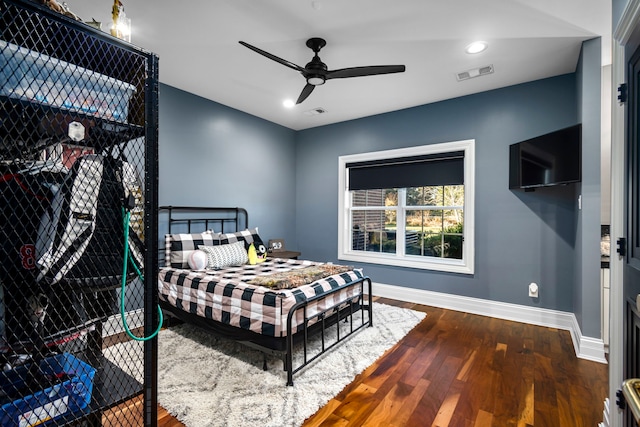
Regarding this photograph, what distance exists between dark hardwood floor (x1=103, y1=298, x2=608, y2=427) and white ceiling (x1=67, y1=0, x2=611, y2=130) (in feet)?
8.64

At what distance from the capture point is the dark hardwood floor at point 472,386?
72.1 inches

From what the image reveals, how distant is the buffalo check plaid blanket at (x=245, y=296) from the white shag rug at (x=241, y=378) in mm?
322

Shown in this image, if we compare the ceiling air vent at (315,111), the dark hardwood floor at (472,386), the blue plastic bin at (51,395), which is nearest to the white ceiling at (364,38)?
the ceiling air vent at (315,111)

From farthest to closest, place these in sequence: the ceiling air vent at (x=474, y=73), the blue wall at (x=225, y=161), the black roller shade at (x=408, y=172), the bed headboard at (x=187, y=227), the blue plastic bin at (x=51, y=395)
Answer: the black roller shade at (x=408, y=172), the blue wall at (x=225, y=161), the bed headboard at (x=187, y=227), the ceiling air vent at (x=474, y=73), the blue plastic bin at (x=51, y=395)

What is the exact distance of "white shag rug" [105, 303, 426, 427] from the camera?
72.0 inches

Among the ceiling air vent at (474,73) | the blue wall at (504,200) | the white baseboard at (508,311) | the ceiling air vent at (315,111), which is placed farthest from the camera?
the ceiling air vent at (315,111)

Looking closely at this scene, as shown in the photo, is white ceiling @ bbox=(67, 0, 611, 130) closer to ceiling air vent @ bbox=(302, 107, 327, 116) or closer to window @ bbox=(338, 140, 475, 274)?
ceiling air vent @ bbox=(302, 107, 327, 116)

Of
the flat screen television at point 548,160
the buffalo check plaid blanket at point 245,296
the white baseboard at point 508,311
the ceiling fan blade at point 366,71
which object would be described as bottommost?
the white baseboard at point 508,311

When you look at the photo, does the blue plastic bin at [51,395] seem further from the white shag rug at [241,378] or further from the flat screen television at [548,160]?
the flat screen television at [548,160]

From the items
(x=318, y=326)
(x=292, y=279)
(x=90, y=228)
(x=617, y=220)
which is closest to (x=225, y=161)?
(x=292, y=279)

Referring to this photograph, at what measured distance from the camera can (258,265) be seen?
3576 mm

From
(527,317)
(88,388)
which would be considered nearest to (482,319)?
(527,317)

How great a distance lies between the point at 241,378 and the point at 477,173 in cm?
338

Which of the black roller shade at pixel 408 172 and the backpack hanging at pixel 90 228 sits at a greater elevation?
the black roller shade at pixel 408 172
